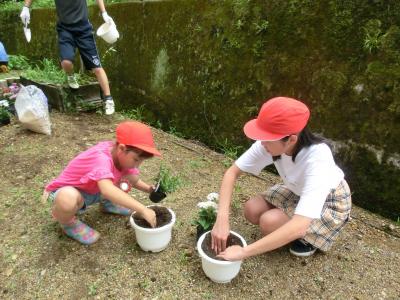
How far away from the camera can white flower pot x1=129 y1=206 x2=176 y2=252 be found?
201 cm

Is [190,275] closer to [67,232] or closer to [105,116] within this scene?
[67,232]

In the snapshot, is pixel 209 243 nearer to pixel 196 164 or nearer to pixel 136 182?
pixel 136 182

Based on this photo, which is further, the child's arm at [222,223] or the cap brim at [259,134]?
the child's arm at [222,223]

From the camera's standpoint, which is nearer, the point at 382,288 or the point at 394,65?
the point at 382,288

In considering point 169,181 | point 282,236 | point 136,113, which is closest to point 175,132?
point 136,113

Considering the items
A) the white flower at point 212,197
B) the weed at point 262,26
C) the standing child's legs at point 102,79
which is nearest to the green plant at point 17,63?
the standing child's legs at point 102,79

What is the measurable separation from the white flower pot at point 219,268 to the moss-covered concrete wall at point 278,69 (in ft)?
4.43

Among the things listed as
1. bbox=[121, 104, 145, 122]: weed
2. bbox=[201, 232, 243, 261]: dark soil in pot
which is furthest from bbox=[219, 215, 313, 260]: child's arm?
bbox=[121, 104, 145, 122]: weed

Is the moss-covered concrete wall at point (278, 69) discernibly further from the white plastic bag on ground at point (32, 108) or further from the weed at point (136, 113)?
the white plastic bag on ground at point (32, 108)

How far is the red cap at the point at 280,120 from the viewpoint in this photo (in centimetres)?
169

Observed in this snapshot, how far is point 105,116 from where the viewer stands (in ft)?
14.3

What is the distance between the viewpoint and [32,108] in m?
3.47

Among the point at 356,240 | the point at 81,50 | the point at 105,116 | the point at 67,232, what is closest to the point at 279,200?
the point at 356,240

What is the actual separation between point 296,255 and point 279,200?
0.35 metres
